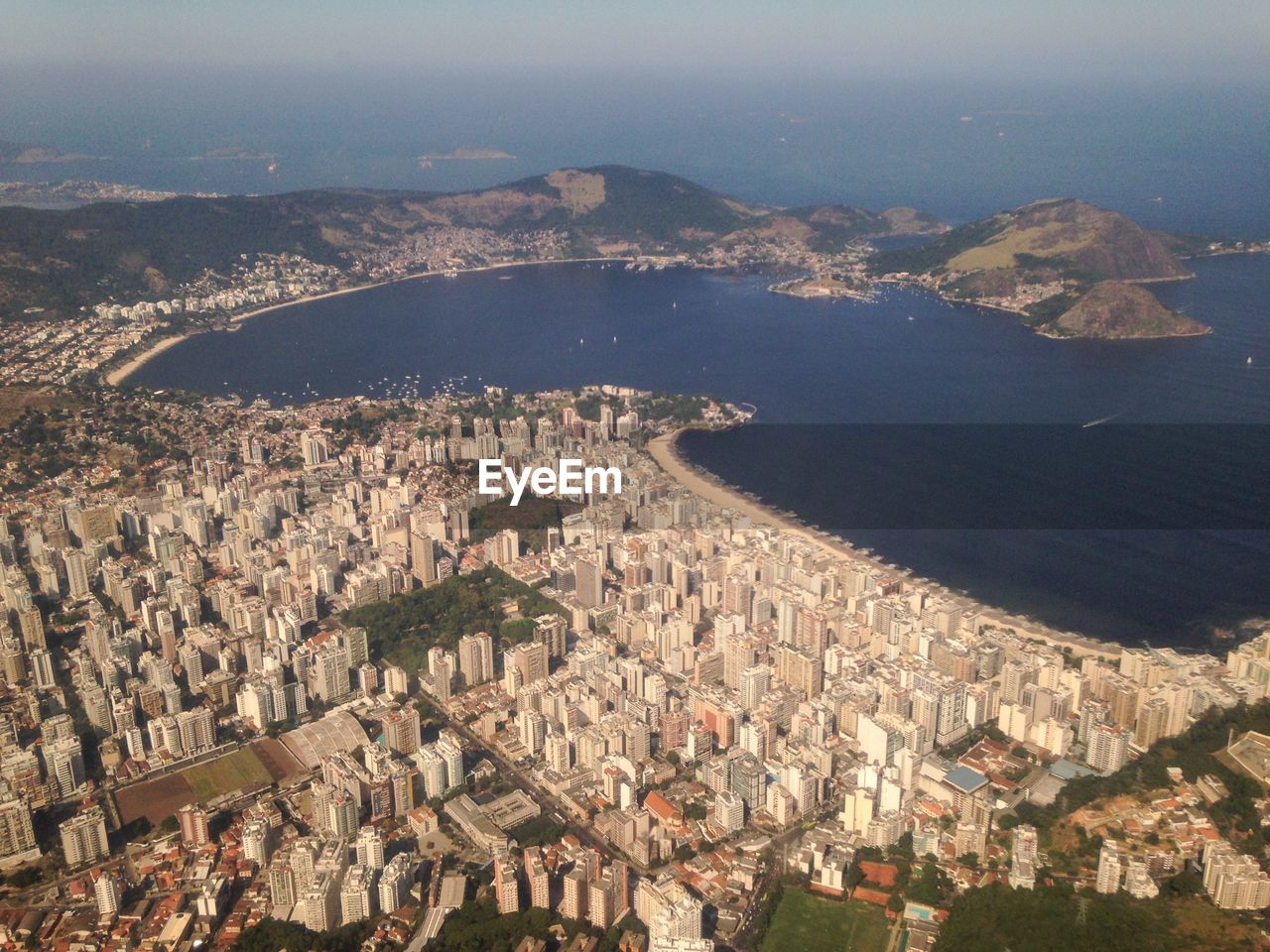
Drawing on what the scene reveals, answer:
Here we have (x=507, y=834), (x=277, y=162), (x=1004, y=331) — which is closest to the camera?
(x=507, y=834)

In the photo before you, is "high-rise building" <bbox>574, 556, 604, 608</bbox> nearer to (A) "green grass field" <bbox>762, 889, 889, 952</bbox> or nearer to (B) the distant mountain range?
(A) "green grass field" <bbox>762, 889, 889, 952</bbox>

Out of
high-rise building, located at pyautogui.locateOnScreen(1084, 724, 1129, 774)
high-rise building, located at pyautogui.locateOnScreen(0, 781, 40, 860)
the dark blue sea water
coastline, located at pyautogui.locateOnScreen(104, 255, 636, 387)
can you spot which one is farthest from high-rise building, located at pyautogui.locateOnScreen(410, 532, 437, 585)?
coastline, located at pyautogui.locateOnScreen(104, 255, 636, 387)

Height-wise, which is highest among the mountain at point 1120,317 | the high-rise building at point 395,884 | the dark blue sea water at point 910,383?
the mountain at point 1120,317

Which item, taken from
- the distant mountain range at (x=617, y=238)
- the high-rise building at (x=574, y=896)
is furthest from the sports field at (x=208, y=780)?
the distant mountain range at (x=617, y=238)

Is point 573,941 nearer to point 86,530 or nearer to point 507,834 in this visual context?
point 507,834

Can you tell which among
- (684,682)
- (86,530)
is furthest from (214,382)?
(684,682)

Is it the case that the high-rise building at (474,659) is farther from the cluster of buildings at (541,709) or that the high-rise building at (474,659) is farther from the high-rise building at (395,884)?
the high-rise building at (395,884)
